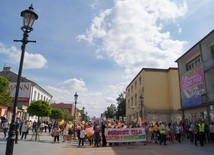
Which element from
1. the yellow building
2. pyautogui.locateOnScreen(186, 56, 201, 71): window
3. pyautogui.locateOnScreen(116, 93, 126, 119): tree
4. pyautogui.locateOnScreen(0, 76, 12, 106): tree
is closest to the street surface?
pyautogui.locateOnScreen(186, 56, 201, 71): window

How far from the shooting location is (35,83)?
4909 cm

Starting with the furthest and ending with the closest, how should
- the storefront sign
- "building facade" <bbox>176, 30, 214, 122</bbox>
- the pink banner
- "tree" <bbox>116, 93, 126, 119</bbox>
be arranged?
1. "tree" <bbox>116, 93, 126, 119</bbox>
2. the pink banner
3. "building facade" <bbox>176, 30, 214, 122</bbox>
4. the storefront sign

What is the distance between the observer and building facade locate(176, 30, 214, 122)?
79.2 feet

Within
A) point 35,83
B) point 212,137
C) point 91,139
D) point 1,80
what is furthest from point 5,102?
point 212,137

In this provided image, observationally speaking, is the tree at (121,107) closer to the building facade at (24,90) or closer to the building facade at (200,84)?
the building facade at (24,90)

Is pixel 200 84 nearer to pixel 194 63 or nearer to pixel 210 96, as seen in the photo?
pixel 210 96

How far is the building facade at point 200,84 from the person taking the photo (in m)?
24.1

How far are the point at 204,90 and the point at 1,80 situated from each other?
22888mm

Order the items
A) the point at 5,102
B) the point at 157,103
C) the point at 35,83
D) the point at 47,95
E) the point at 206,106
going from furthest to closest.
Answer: the point at 47,95 → the point at 35,83 → the point at 157,103 → the point at 5,102 → the point at 206,106

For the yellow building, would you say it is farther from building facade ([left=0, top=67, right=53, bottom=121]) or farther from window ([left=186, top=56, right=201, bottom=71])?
building facade ([left=0, top=67, right=53, bottom=121])

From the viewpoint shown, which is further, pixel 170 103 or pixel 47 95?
pixel 47 95

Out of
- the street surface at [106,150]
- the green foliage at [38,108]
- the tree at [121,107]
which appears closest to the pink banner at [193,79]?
the street surface at [106,150]

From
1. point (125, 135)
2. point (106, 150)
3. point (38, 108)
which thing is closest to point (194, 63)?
point (125, 135)

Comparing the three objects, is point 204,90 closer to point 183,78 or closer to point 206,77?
point 206,77
